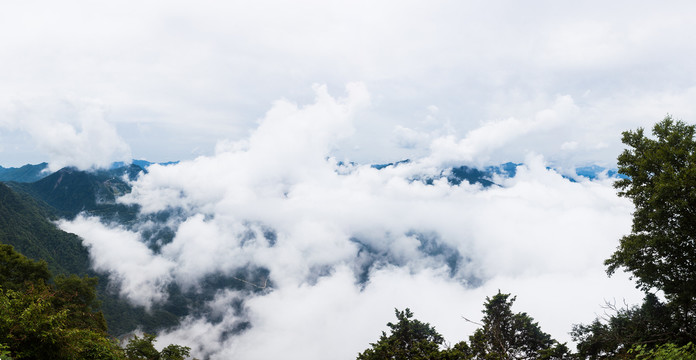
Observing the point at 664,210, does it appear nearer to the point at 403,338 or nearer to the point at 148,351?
the point at 403,338

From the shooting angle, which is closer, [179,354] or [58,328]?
[58,328]

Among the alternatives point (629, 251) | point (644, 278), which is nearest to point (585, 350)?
point (644, 278)

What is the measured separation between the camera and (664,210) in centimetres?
1897

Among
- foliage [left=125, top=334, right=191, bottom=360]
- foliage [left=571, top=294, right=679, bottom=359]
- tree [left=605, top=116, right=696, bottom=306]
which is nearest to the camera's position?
tree [left=605, top=116, right=696, bottom=306]

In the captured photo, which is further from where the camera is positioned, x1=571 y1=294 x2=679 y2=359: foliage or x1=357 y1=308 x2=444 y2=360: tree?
x1=357 y1=308 x2=444 y2=360: tree

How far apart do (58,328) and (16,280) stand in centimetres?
4196

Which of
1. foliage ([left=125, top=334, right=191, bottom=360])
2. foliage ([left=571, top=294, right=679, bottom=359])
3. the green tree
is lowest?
foliage ([left=571, top=294, right=679, bottom=359])

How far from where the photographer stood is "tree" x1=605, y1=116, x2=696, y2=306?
17938 mm

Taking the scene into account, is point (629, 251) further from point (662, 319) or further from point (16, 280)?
point (16, 280)

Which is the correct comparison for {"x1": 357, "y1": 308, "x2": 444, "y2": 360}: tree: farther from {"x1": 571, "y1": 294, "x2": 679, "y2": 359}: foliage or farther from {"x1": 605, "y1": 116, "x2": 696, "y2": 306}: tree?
{"x1": 605, "y1": 116, "x2": 696, "y2": 306}: tree

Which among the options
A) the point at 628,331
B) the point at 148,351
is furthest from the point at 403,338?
the point at 148,351

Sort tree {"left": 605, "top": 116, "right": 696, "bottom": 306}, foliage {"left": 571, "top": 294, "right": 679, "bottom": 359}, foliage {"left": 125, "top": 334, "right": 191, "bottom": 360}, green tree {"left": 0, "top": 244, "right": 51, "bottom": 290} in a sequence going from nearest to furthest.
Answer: tree {"left": 605, "top": 116, "right": 696, "bottom": 306} → foliage {"left": 571, "top": 294, "right": 679, "bottom": 359} → foliage {"left": 125, "top": 334, "right": 191, "bottom": 360} → green tree {"left": 0, "top": 244, "right": 51, "bottom": 290}

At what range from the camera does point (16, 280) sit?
40.8 metres

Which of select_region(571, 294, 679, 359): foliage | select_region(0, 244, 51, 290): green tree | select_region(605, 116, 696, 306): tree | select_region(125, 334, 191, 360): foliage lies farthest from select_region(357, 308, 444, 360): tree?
select_region(0, 244, 51, 290): green tree
